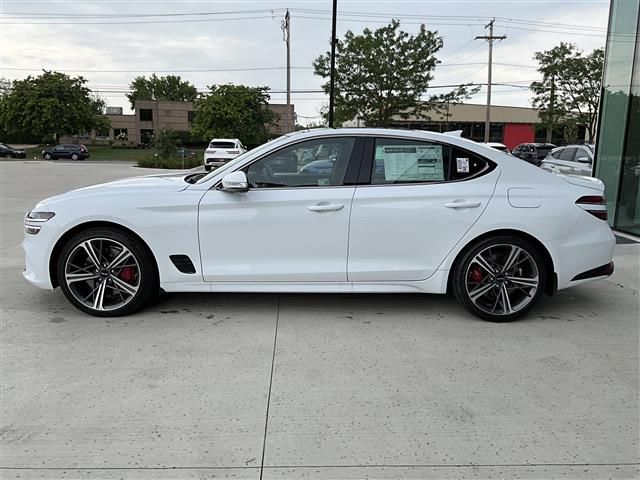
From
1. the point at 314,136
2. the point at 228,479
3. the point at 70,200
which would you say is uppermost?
the point at 314,136

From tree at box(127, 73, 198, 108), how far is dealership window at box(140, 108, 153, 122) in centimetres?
3388

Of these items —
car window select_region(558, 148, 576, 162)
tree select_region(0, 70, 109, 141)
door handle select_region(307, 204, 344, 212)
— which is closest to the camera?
door handle select_region(307, 204, 344, 212)

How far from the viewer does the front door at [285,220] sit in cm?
425

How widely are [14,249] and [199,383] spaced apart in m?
5.23

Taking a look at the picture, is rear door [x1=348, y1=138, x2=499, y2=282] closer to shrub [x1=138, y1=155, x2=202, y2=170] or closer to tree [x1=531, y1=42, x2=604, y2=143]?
shrub [x1=138, y1=155, x2=202, y2=170]

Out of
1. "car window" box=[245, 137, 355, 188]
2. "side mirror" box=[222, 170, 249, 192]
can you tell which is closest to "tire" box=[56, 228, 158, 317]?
"side mirror" box=[222, 170, 249, 192]

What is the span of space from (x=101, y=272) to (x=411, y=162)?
9.23 ft

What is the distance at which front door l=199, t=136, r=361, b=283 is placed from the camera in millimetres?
4250

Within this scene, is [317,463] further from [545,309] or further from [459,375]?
[545,309]

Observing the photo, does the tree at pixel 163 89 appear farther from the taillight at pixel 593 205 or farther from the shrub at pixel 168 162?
the taillight at pixel 593 205

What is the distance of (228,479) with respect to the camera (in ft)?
7.91

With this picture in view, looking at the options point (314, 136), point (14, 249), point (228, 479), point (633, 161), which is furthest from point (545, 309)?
point (14, 249)

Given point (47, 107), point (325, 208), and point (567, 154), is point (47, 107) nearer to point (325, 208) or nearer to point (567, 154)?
point (567, 154)

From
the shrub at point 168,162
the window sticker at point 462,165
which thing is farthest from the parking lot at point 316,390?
the shrub at point 168,162
